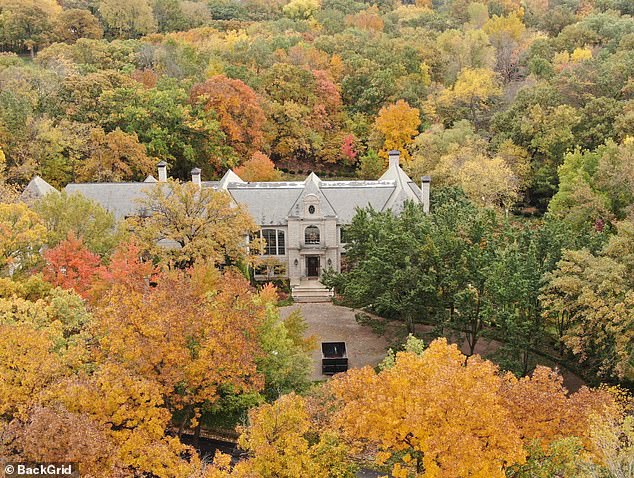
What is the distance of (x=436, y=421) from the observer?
19.5m

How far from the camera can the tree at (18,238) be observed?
A: 107 ft

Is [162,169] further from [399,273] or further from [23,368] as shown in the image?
[23,368]

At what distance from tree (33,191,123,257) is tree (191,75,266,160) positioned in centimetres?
2356

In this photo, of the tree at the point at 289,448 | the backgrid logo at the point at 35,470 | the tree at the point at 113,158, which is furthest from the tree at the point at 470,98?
the backgrid logo at the point at 35,470

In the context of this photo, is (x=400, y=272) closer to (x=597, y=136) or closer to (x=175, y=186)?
(x=175, y=186)

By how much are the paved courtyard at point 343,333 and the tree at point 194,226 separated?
5.61 meters

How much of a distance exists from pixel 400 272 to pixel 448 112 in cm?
3819

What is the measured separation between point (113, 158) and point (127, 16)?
53.7 meters

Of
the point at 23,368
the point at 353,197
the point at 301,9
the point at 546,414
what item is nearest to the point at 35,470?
the point at 23,368

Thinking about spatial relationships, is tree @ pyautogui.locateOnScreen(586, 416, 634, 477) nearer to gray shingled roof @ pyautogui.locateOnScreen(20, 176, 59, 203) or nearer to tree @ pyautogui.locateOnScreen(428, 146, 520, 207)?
tree @ pyautogui.locateOnScreen(428, 146, 520, 207)

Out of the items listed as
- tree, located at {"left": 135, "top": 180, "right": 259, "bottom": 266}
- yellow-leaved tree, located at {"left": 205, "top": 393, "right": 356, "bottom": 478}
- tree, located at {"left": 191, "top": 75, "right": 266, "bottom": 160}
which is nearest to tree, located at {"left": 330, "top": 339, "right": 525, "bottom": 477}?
yellow-leaved tree, located at {"left": 205, "top": 393, "right": 356, "bottom": 478}

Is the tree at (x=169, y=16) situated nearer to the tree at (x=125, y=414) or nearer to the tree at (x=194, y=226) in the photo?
the tree at (x=194, y=226)

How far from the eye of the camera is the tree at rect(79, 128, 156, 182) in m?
52.1

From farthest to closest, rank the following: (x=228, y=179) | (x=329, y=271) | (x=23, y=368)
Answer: (x=228, y=179) < (x=329, y=271) < (x=23, y=368)
